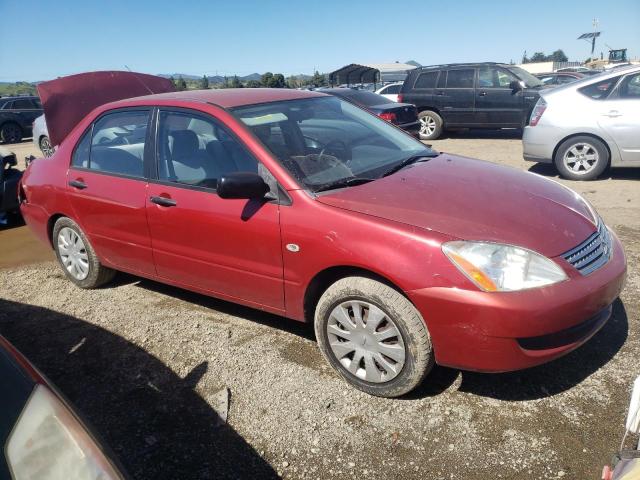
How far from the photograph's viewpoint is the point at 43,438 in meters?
1.56

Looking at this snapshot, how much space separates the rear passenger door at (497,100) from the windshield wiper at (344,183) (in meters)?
9.42

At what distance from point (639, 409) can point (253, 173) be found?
2.15 meters

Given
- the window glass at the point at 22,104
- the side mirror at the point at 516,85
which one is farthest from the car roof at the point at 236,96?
the window glass at the point at 22,104

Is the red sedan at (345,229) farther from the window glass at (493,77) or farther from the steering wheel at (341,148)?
the window glass at (493,77)

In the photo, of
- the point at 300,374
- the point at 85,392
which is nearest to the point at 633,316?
the point at 300,374

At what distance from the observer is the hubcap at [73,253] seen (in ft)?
14.5

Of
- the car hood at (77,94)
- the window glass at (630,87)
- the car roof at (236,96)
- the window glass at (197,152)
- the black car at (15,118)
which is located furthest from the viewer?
the black car at (15,118)

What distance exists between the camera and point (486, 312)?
2.39 metres

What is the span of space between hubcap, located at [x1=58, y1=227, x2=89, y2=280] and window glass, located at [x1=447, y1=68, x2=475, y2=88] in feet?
32.3

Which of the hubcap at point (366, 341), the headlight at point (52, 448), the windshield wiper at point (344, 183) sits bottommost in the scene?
the hubcap at point (366, 341)

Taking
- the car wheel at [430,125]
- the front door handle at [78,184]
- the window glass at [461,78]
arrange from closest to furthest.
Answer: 1. the front door handle at [78,184]
2. the window glass at [461,78]
3. the car wheel at [430,125]

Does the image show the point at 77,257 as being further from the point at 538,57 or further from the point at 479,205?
the point at 538,57

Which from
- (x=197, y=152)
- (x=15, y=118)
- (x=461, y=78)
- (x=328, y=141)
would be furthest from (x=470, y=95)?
(x=15, y=118)

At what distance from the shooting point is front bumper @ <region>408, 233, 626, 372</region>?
94.3 inches
